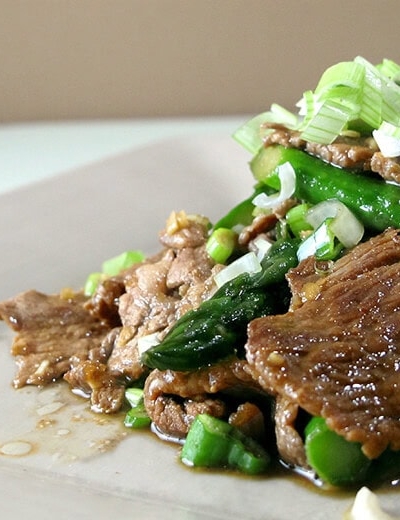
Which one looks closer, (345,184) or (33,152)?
(345,184)

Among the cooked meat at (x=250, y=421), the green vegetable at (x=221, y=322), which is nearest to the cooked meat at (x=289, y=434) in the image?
the cooked meat at (x=250, y=421)

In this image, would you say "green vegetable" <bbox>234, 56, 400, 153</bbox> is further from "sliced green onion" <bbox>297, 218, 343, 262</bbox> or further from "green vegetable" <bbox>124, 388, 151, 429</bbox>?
"green vegetable" <bbox>124, 388, 151, 429</bbox>

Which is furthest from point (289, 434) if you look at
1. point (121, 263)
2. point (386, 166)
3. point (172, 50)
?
point (172, 50)

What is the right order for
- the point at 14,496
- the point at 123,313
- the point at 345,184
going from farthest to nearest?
the point at 123,313
the point at 345,184
the point at 14,496

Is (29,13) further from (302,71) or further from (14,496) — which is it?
(14,496)

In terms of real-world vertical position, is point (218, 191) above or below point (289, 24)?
below

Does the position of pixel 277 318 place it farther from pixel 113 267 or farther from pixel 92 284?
pixel 113 267

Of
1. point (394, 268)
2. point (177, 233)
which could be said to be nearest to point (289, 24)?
point (177, 233)
